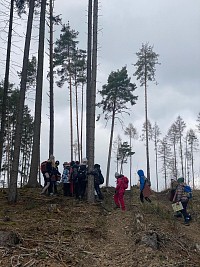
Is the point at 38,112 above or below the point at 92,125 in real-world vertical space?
above

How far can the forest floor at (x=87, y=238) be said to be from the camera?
724 centimetres

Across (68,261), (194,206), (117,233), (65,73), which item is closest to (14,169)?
(117,233)

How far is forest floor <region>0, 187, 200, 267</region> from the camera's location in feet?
23.8

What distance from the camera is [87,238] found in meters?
8.79

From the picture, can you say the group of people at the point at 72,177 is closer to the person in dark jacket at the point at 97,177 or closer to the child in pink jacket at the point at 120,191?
the person in dark jacket at the point at 97,177

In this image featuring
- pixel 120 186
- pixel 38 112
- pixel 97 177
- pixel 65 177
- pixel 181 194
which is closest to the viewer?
pixel 120 186

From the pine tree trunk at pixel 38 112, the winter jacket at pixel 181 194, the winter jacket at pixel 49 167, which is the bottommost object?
the winter jacket at pixel 181 194

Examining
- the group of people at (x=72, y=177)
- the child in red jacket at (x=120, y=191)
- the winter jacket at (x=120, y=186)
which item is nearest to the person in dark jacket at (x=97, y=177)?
the group of people at (x=72, y=177)

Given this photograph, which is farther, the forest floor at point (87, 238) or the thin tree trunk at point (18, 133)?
the thin tree trunk at point (18, 133)

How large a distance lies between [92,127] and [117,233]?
17.4ft

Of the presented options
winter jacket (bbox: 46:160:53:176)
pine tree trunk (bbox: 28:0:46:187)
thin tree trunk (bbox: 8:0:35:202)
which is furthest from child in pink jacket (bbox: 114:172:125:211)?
pine tree trunk (bbox: 28:0:46:187)

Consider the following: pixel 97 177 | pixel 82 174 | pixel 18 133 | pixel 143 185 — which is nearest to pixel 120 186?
pixel 97 177

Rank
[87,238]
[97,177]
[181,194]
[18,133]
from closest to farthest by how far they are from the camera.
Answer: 1. [87,238]
2. [18,133]
3. [181,194]
4. [97,177]

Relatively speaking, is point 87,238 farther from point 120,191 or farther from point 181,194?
point 181,194
